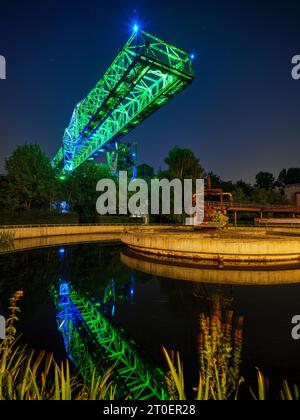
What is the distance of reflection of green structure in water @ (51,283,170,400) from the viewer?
4000mm

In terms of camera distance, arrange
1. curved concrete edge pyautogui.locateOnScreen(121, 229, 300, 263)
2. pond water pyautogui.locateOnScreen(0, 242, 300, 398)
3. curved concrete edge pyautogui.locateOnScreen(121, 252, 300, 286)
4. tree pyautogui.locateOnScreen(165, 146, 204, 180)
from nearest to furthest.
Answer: pond water pyautogui.locateOnScreen(0, 242, 300, 398), curved concrete edge pyautogui.locateOnScreen(121, 252, 300, 286), curved concrete edge pyautogui.locateOnScreen(121, 229, 300, 263), tree pyautogui.locateOnScreen(165, 146, 204, 180)

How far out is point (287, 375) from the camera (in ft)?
13.8

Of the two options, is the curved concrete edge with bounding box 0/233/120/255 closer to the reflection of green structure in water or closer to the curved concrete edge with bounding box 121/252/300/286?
the curved concrete edge with bounding box 121/252/300/286

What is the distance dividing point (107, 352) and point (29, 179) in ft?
125

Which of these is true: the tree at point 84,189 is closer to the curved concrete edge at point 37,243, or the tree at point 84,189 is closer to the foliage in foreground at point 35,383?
the curved concrete edge at point 37,243

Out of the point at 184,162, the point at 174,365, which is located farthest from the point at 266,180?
the point at 174,365

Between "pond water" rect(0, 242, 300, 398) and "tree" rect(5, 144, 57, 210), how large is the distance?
2781 centimetres

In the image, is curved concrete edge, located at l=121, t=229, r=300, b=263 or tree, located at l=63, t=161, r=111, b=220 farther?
tree, located at l=63, t=161, r=111, b=220

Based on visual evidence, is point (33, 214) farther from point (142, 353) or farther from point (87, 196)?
point (142, 353)

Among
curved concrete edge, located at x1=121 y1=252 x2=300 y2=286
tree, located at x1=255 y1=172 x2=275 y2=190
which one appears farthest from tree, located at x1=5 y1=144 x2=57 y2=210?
tree, located at x1=255 y1=172 x2=275 y2=190

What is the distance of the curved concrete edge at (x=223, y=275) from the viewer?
10.0 metres

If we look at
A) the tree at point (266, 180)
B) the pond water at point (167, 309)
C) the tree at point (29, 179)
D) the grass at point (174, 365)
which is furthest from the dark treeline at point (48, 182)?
the tree at point (266, 180)

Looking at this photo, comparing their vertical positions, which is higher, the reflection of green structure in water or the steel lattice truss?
the steel lattice truss

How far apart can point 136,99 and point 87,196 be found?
18.3 meters
